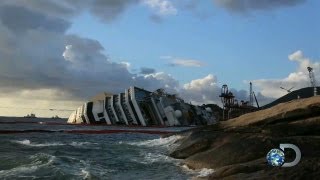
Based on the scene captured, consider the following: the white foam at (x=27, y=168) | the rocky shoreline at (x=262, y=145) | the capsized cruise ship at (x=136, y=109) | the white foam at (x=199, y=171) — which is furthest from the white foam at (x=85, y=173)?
the capsized cruise ship at (x=136, y=109)

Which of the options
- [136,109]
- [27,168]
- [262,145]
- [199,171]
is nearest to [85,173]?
[27,168]

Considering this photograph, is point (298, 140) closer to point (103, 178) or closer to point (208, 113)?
point (103, 178)

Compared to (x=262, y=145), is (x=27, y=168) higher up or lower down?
lower down

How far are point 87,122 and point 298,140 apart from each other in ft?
340

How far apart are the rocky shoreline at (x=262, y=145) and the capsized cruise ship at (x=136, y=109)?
7994 centimetres

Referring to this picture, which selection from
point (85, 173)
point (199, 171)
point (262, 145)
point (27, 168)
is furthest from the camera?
point (27, 168)

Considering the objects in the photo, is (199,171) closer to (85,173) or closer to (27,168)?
(85,173)

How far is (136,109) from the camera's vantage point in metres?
111

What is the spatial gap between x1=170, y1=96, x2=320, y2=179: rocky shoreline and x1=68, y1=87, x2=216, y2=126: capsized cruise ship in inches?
3147

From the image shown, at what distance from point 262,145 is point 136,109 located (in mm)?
90040

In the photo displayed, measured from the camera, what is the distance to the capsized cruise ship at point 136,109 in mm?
111688

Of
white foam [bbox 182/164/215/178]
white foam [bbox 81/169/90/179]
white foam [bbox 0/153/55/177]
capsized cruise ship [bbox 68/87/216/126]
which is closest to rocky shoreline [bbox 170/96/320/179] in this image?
white foam [bbox 182/164/215/178]

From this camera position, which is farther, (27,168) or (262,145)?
(27,168)

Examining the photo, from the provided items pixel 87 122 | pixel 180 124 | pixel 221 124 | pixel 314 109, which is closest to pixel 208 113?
pixel 180 124
